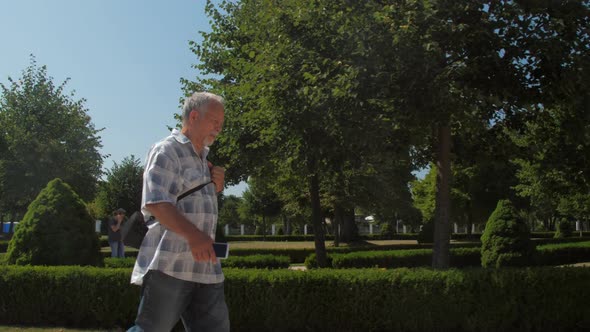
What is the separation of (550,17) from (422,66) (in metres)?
1.94

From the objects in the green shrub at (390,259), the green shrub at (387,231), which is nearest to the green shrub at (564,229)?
the green shrub at (387,231)

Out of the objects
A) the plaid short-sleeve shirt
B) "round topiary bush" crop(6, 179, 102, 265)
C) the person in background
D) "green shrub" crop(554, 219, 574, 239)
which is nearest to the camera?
the plaid short-sleeve shirt

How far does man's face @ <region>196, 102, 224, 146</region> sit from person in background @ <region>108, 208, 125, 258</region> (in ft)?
47.8

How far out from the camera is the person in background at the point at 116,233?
17.0 m

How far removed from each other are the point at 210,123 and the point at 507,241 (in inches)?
537

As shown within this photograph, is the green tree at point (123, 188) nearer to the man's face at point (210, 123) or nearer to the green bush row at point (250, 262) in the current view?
the green bush row at point (250, 262)

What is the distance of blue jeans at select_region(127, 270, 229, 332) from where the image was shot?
2852 millimetres

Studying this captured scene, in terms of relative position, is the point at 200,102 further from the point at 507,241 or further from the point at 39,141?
the point at 39,141

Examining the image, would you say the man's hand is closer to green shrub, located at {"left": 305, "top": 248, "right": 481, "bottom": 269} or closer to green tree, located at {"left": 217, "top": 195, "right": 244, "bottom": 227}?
green shrub, located at {"left": 305, "top": 248, "right": 481, "bottom": 269}

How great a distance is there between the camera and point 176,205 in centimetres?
292

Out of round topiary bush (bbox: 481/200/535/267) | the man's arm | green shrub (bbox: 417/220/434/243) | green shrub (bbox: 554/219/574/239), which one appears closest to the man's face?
the man's arm

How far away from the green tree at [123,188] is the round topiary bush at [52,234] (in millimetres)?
33939

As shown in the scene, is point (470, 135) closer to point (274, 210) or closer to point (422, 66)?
point (422, 66)

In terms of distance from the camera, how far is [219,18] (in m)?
16.3
